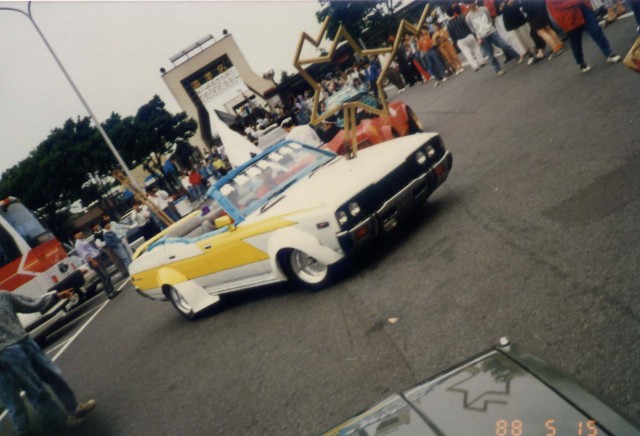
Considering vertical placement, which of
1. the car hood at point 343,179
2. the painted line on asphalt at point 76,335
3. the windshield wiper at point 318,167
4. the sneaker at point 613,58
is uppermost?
the windshield wiper at point 318,167

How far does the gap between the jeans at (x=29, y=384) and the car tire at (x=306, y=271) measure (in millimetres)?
2557

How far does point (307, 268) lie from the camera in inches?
186

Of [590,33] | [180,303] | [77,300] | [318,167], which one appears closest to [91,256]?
[77,300]

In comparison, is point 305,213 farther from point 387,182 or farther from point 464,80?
point 464,80

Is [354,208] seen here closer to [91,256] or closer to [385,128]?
[385,128]

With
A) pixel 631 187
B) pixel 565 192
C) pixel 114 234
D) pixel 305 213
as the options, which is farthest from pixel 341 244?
pixel 114 234

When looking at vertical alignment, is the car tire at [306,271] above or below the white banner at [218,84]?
below

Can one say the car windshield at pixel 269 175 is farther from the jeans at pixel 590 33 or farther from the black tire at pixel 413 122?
the jeans at pixel 590 33

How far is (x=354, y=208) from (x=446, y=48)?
1258cm

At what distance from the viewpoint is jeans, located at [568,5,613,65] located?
6.56 metres

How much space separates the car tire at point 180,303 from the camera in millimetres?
6180

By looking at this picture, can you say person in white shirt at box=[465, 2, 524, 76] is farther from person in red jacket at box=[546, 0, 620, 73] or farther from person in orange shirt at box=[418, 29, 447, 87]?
person in red jacket at box=[546, 0, 620, 73]

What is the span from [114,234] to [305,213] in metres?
8.80

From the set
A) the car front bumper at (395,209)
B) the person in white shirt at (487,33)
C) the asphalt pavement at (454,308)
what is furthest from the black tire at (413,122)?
Result: the car front bumper at (395,209)
